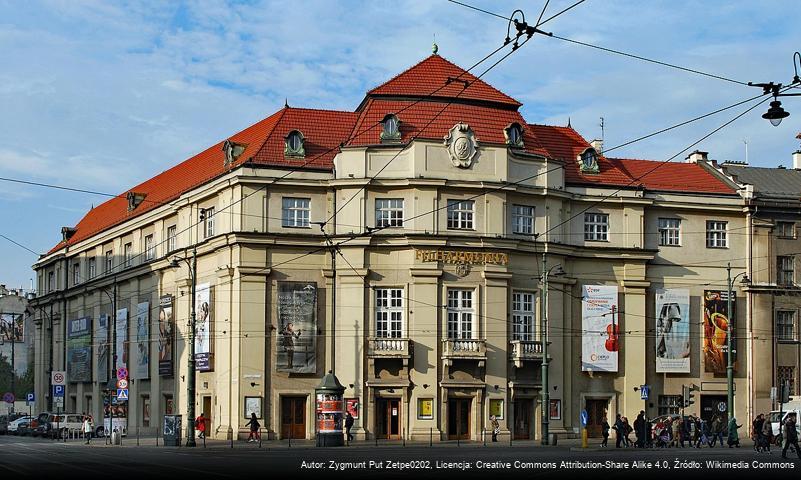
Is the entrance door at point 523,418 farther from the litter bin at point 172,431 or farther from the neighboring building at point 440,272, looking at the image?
the litter bin at point 172,431

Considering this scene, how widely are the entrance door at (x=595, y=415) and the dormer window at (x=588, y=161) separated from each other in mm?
13088

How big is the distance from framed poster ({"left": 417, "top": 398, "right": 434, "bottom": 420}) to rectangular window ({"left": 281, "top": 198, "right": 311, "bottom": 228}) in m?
11.0

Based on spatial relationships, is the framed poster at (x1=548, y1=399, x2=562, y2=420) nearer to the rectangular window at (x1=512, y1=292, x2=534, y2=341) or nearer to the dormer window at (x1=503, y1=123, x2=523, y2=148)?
the rectangular window at (x1=512, y1=292, x2=534, y2=341)

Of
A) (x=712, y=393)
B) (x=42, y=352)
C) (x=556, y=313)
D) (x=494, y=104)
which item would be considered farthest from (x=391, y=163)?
(x=42, y=352)

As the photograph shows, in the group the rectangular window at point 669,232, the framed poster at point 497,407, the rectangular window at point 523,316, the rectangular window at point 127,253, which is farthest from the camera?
the rectangular window at point 127,253

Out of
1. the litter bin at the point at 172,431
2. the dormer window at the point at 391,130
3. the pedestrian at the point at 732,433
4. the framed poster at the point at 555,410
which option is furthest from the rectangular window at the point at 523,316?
the litter bin at the point at 172,431

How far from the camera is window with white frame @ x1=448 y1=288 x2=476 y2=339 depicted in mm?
64062

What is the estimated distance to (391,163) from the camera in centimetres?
6406

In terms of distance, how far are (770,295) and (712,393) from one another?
6827 mm

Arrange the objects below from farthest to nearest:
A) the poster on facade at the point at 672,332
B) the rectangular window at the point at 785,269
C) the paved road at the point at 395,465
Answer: the rectangular window at the point at 785,269 < the poster on facade at the point at 672,332 < the paved road at the point at 395,465

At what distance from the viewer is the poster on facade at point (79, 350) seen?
293 ft

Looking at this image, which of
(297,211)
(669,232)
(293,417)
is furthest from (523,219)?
(293,417)

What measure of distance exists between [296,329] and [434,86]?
1536 cm

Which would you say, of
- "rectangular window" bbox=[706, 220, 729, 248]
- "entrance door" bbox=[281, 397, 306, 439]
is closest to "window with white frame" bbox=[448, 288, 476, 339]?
"entrance door" bbox=[281, 397, 306, 439]
